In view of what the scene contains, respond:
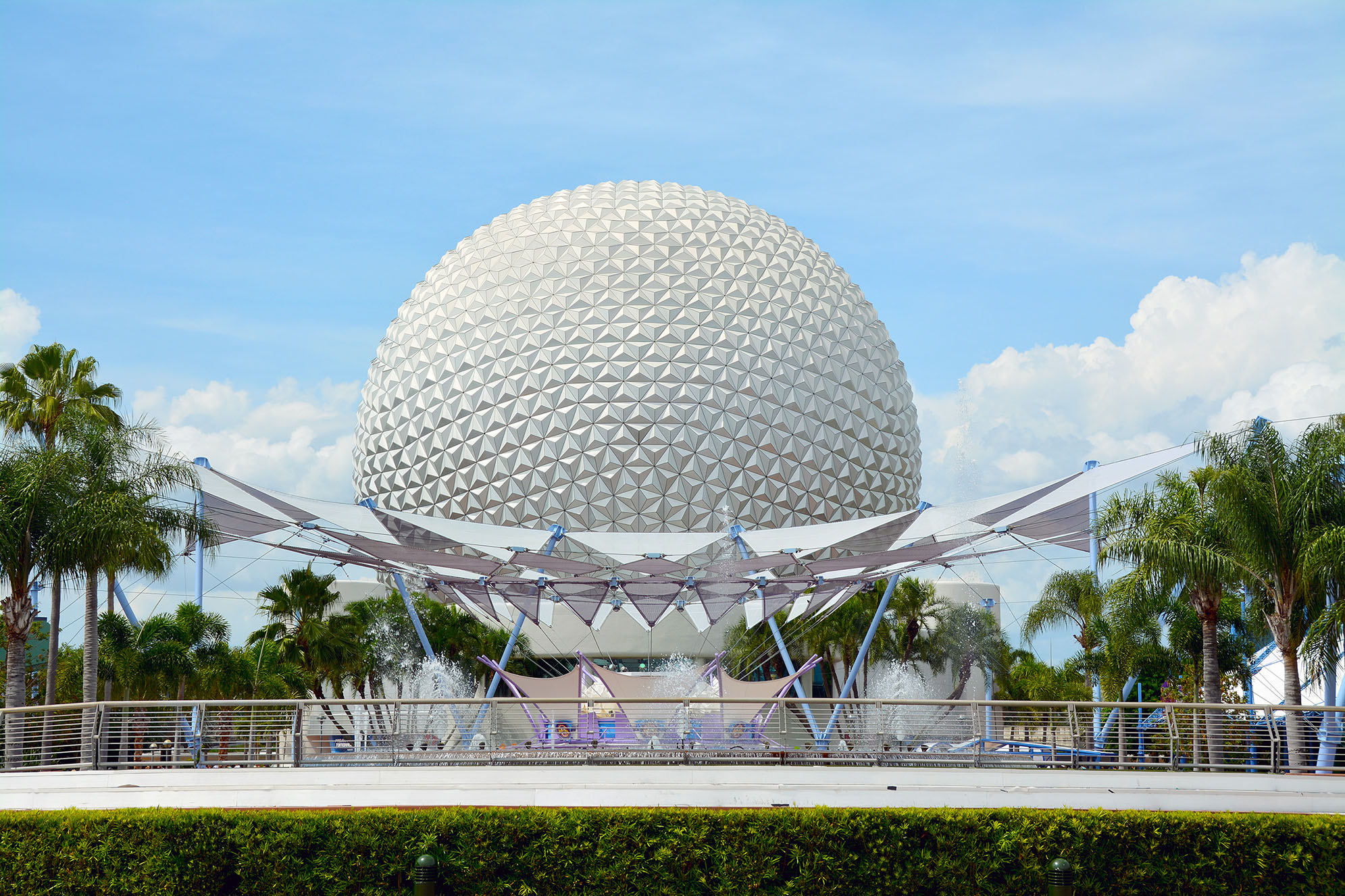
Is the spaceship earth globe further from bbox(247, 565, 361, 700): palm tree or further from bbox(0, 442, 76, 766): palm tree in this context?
bbox(0, 442, 76, 766): palm tree

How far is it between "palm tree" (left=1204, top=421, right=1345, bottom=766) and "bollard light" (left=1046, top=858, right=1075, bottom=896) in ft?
29.5

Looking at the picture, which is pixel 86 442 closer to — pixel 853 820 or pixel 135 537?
pixel 135 537

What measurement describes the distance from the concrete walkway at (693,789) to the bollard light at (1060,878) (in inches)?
54.3

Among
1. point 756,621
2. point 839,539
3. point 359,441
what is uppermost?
point 359,441

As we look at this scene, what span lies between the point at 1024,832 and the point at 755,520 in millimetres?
27748

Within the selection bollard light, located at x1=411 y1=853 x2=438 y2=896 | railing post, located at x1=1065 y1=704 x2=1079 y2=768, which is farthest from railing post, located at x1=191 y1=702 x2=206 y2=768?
railing post, located at x1=1065 y1=704 x2=1079 y2=768

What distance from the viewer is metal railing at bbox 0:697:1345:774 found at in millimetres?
14484

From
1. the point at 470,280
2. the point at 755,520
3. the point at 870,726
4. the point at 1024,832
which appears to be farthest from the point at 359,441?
the point at 1024,832

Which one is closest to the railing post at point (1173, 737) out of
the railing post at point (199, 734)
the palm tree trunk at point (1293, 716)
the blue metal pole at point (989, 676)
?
the palm tree trunk at point (1293, 716)

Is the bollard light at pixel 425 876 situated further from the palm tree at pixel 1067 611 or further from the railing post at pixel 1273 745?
the palm tree at pixel 1067 611

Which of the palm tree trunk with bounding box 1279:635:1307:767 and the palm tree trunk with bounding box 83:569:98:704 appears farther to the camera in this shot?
the palm tree trunk with bounding box 83:569:98:704

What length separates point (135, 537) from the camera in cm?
2114

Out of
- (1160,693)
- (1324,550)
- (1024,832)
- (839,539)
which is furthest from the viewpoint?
(1160,693)

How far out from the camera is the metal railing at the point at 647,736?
14484 mm
